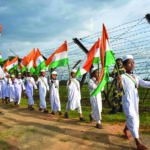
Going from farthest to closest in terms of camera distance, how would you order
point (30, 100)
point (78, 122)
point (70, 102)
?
point (30, 100) → point (70, 102) → point (78, 122)

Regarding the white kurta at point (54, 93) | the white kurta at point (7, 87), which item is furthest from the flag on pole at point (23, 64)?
the white kurta at point (54, 93)

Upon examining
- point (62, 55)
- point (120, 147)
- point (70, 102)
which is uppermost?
point (62, 55)

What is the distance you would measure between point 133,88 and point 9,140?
3.40 metres

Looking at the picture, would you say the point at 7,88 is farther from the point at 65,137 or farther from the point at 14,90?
the point at 65,137

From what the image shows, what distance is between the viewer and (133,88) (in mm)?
8336

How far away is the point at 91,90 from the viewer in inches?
446

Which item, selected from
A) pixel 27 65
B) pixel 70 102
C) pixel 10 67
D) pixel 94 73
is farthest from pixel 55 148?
pixel 10 67

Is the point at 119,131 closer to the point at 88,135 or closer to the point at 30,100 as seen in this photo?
the point at 88,135

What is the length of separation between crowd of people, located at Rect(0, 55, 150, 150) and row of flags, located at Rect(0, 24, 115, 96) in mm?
369

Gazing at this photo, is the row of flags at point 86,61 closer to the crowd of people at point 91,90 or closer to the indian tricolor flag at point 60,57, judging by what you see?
the indian tricolor flag at point 60,57

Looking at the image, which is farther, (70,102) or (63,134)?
(70,102)

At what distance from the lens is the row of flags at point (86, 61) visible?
9516 millimetres

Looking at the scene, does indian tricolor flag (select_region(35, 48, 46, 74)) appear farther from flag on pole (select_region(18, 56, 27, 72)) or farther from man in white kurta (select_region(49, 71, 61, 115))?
man in white kurta (select_region(49, 71, 61, 115))

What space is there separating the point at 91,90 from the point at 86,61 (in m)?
0.92
